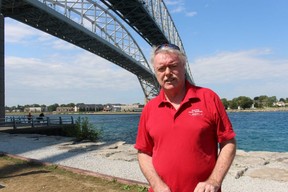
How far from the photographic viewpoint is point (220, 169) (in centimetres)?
217

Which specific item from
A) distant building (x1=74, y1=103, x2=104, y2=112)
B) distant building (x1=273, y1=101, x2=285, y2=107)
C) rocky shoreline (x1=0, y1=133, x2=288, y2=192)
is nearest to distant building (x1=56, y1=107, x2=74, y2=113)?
distant building (x1=74, y1=103, x2=104, y2=112)

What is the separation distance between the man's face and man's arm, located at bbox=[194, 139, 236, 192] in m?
0.48

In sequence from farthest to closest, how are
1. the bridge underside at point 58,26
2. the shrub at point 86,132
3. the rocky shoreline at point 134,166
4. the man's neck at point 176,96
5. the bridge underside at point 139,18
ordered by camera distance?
the bridge underside at point 139,18, the bridge underside at point 58,26, the shrub at point 86,132, the rocky shoreline at point 134,166, the man's neck at point 176,96

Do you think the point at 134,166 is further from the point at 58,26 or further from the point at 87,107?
the point at 87,107

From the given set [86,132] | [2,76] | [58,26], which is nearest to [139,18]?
[58,26]

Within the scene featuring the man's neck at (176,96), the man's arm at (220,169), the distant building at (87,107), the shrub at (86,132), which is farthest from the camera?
the distant building at (87,107)

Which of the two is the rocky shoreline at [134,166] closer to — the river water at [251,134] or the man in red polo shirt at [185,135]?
the man in red polo shirt at [185,135]

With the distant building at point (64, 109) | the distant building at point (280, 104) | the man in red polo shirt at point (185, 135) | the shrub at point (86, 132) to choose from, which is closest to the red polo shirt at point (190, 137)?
the man in red polo shirt at point (185, 135)

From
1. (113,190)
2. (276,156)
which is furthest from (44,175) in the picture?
(276,156)

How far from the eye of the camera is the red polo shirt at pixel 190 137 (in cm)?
218

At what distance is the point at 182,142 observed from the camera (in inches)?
86.0

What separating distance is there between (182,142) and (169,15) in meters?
62.8

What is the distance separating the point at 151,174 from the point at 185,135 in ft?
1.20

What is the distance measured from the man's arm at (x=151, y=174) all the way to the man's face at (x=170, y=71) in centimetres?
50
